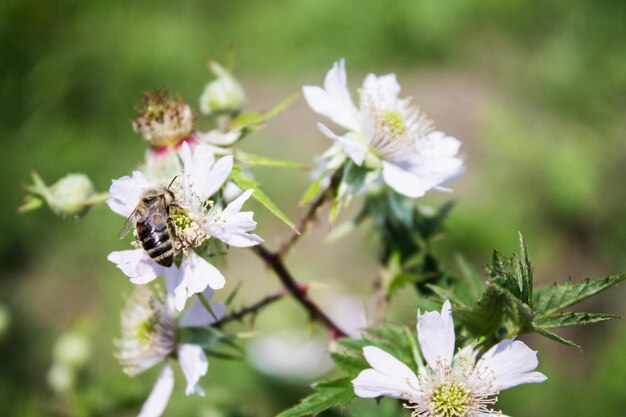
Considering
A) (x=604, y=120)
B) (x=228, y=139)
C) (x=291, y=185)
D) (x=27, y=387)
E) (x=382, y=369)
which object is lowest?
(x=27, y=387)

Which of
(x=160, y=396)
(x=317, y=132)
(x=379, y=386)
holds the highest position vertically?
(x=379, y=386)

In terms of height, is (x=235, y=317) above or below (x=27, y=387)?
above

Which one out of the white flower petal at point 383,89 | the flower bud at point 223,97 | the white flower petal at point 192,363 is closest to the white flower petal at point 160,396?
the white flower petal at point 192,363

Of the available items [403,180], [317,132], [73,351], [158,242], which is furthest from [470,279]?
[317,132]

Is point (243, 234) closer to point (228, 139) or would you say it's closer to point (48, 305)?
point (228, 139)

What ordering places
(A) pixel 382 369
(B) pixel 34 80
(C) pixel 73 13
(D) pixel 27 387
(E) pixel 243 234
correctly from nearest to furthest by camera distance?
(A) pixel 382 369, (E) pixel 243 234, (D) pixel 27 387, (B) pixel 34 80, (C) pixel 73 13

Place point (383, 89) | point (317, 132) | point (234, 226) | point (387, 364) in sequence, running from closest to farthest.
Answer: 1. point (387, 364)
2. point (234, 226)
3. point (383, 89)
4. point (317, 132)

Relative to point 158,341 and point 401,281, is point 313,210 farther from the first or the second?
point 158,341

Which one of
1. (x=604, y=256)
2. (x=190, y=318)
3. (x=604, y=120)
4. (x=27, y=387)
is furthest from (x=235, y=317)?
(x=604, y=120)
